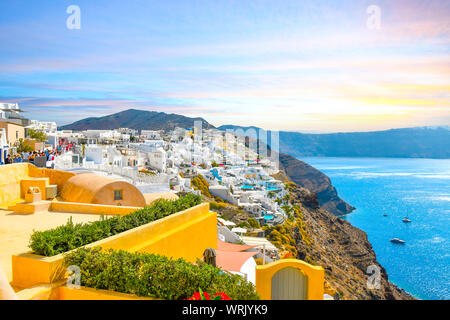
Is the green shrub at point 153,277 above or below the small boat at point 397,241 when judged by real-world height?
above

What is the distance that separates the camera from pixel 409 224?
243 ft

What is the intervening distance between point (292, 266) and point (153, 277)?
1.60 meters

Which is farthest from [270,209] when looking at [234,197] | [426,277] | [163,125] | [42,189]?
[163,125]

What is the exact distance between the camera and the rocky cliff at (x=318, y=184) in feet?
331

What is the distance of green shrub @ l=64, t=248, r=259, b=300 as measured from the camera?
3609 millimetres

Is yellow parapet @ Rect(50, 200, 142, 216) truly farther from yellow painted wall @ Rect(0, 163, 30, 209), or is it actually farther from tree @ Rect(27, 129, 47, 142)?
tree @ Rect(27, 129, 47, 142)

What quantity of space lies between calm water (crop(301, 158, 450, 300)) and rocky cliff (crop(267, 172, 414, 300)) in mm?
3904

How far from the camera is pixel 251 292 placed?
347cm

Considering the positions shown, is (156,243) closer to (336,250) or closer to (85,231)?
(85,231)

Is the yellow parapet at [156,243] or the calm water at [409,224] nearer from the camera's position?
the yellow parapet at [156,243]

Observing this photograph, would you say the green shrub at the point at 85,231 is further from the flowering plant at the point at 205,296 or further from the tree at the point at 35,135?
the tree at the point at 35,135

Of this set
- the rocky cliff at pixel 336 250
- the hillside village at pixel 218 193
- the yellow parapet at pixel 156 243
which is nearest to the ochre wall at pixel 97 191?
the hillside village at pixel 218 193

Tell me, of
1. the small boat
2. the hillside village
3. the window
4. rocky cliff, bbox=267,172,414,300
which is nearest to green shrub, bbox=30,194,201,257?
the hillside village

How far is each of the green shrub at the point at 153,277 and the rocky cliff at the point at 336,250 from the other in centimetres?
2464
